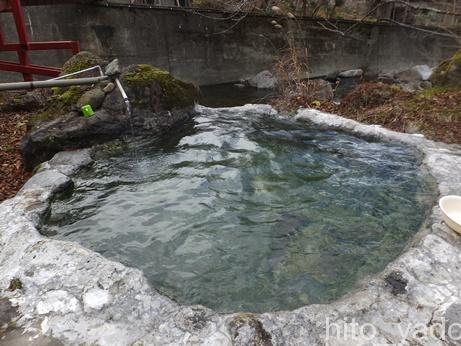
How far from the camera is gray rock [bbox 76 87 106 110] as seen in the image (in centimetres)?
633

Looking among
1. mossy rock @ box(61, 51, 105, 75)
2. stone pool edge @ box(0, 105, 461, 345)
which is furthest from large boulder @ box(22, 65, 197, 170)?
stone pool edge @ box(0, 105, 461, 345)

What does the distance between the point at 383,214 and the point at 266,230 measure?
4.65 ft

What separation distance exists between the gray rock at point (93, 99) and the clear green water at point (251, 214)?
1140mm

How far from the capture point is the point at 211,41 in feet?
45.4

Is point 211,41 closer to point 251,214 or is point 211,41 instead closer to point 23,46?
point 23,46

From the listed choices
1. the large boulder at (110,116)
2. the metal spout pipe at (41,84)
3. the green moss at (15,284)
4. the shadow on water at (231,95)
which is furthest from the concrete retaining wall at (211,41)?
the green moss at (15,284)

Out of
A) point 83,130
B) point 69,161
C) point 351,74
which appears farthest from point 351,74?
point 69,161

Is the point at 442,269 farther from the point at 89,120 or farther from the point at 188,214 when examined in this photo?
the point at 89,120

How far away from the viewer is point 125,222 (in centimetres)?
424

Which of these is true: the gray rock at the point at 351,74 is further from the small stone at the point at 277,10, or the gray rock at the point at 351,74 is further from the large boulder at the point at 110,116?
the large boulder at the point at 110,116

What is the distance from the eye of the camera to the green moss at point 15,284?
293cm

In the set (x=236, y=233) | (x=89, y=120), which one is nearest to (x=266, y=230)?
(x=236, y=233)

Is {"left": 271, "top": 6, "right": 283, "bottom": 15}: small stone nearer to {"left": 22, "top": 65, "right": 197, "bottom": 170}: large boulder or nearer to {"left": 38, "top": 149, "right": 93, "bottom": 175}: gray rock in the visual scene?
{"left": 22, "top": 65, "right": 197, "bottom": 170}: large boulder

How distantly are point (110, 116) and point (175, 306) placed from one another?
4558 millimetres
